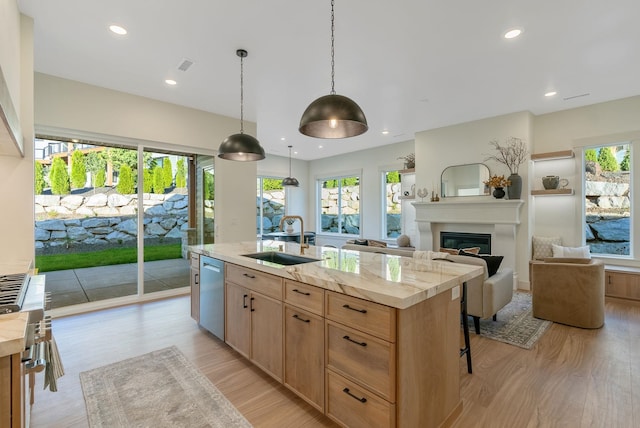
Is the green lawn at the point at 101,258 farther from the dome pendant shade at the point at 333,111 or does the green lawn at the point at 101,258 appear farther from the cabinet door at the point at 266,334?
the dome pendant shade at the point at 333,111

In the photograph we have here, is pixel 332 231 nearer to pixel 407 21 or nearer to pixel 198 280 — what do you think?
pixel 198 280

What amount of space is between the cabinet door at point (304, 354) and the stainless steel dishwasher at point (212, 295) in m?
1.06

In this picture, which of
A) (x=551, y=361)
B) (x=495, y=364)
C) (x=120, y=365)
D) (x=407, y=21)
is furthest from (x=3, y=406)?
(x=551, y=361)

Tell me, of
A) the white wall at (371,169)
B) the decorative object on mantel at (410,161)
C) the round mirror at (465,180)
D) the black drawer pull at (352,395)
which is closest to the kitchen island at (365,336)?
the black drawer pull at (352,395)

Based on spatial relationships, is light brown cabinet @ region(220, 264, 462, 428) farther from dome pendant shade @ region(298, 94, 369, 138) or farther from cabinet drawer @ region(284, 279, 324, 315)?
dome pendant shade @ region(298, 94, 369, 138)

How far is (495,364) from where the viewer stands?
262 centimetres

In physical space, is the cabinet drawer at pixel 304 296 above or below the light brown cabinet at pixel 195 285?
above

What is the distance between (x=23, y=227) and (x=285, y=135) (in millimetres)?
4837

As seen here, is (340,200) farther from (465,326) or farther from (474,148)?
(465,326)

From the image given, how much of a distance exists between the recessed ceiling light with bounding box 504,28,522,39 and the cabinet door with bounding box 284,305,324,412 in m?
3.18

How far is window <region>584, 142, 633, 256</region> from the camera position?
467 cm

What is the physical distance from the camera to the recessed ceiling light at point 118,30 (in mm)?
2770

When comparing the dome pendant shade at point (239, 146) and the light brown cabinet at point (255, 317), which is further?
the dome pendant shade at point (239, 146)

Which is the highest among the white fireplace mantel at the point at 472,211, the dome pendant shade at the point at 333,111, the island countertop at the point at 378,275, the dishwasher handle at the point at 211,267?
the dome pendant shade at the point at 333,111
